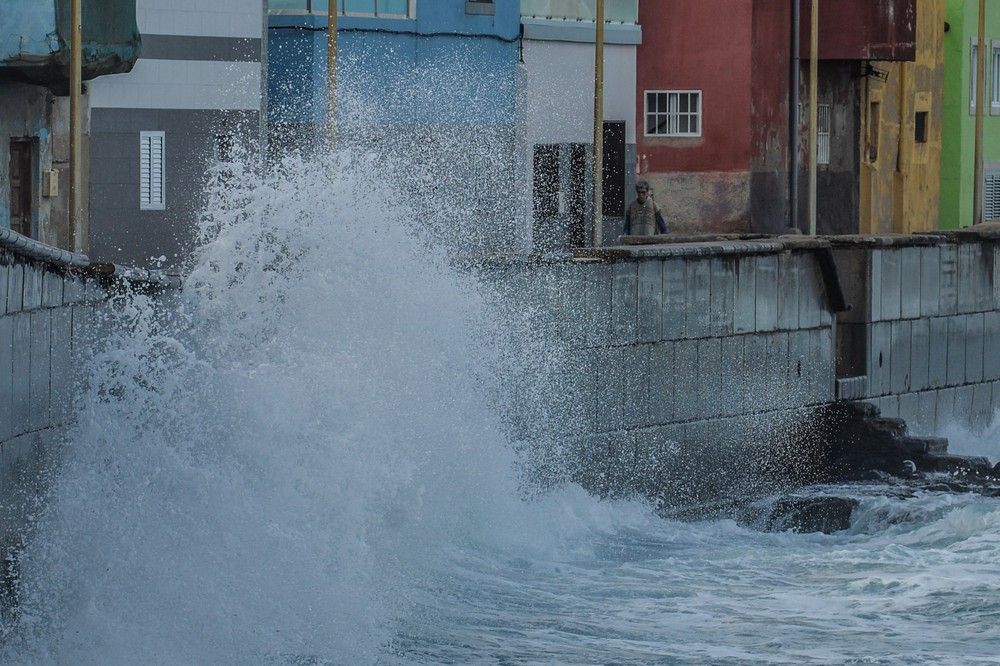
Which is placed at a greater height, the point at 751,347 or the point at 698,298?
the point at 698,298

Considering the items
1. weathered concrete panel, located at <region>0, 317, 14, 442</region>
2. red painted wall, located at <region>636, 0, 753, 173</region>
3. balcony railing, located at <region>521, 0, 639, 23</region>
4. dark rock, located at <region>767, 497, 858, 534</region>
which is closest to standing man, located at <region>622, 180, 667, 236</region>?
balcony railing, located at <region>521, 0, 639, 23</region>

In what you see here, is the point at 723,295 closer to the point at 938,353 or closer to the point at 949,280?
the point at 938,353

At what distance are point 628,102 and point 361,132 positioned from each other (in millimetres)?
5708

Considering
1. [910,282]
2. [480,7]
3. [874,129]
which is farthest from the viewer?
[874,129]

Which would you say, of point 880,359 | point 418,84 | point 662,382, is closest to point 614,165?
point 418,84

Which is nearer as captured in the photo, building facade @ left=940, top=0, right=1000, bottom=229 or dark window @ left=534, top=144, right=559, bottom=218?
dark window @ left=534, top=144, right=559, bottom=218

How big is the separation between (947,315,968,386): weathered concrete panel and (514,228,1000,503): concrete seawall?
23 mm

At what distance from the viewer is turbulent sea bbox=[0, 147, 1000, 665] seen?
12180 mm

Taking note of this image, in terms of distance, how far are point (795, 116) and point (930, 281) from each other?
10129mm

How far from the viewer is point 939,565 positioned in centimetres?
1614

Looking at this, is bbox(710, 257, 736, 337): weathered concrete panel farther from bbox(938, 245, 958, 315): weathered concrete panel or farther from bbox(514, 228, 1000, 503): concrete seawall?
bbox(938, 245, 958, 315): weathered concrete panel

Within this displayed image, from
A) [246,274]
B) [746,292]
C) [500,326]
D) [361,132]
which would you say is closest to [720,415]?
[746,292]

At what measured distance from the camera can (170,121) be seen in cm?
2494

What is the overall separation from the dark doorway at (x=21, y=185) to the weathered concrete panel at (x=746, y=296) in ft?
27.8
